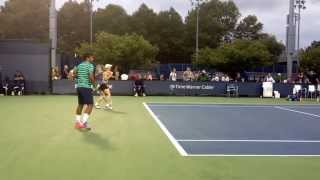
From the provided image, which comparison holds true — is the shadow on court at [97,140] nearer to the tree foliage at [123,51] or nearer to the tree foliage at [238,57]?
the tree foliage at [123,51]

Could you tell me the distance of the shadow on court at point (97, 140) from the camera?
11.6 meters

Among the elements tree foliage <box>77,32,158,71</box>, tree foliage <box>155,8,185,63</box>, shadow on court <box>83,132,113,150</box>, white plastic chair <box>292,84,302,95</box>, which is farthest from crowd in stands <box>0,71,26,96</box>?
tree foliage <box>155,8,185,63</box>

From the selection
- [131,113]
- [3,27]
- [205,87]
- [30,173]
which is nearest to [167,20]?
[3,27]

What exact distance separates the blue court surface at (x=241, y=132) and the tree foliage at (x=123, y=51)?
112ft

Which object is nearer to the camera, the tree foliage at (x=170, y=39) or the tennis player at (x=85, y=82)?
the tennis player at (x=85, y=82)

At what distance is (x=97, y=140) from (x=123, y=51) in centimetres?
4322

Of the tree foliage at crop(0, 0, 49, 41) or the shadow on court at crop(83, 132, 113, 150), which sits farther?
the tree foliage at crop(0, 0, 49, 41)

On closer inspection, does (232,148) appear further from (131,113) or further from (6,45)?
(6,45)

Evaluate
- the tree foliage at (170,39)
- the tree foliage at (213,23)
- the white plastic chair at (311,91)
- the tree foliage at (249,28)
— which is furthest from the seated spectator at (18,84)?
the tree foliage at (249,28)

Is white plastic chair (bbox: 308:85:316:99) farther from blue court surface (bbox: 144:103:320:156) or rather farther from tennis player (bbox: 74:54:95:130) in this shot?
tennis player (bbox: 74:54:95:130)

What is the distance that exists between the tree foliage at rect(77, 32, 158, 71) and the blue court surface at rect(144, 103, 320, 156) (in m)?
34.2

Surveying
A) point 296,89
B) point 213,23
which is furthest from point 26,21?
point 296,89

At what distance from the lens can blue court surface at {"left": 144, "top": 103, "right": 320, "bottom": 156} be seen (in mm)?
11500

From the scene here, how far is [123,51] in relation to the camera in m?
55.4
